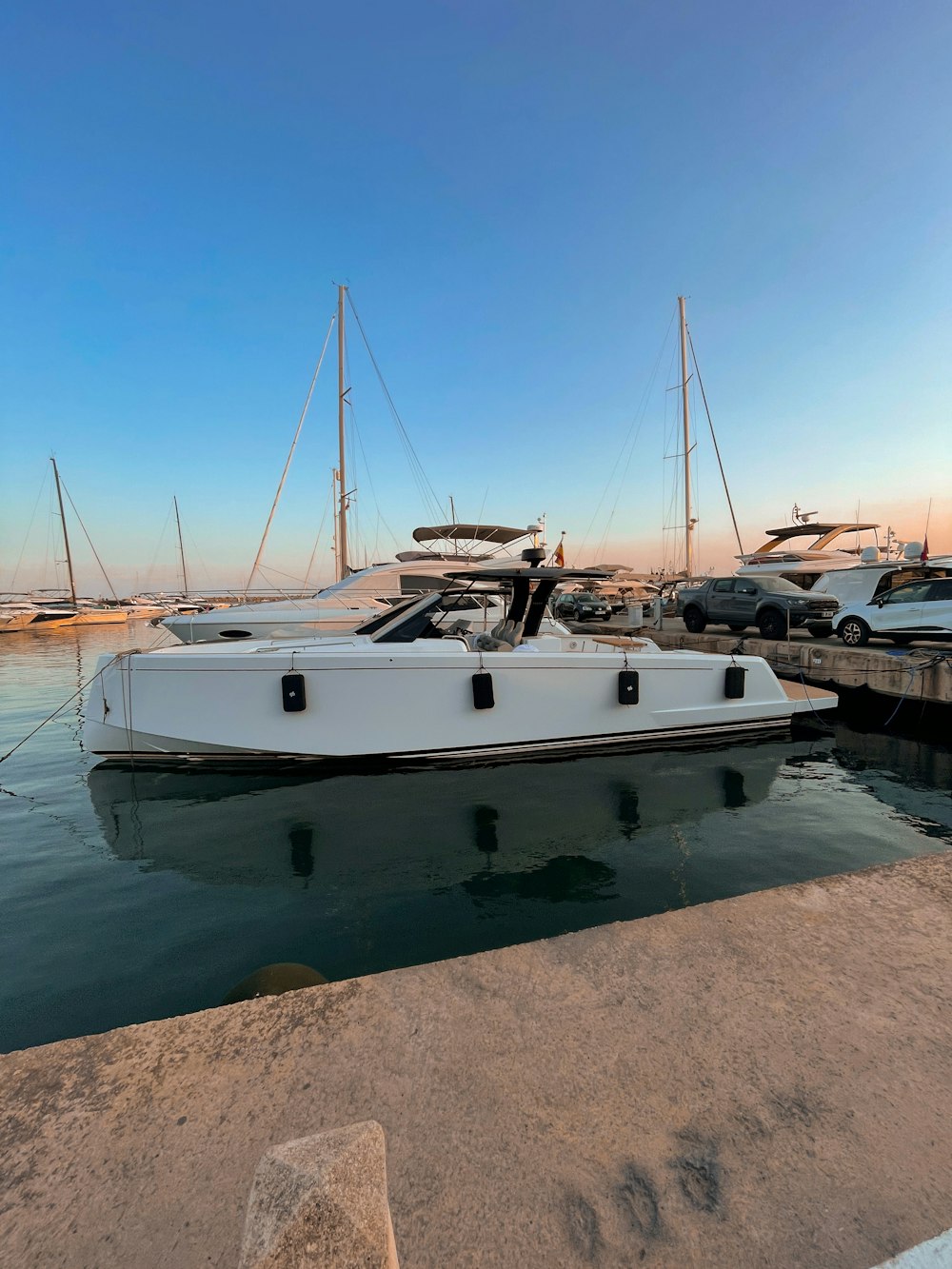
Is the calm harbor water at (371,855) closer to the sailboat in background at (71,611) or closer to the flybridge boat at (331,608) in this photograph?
the flybridge boat at (331,608)

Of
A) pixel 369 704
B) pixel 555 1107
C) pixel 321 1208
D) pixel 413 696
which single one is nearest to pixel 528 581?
pixel 413 696

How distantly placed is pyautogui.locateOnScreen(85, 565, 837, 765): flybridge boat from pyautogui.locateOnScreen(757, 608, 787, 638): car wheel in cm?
666

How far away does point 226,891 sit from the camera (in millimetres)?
4000

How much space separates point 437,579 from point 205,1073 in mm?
13348

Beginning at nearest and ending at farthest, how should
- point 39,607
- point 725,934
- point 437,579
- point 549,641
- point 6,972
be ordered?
point 725,934, point 6,972, point 549,641, point 437,579, point 39,607

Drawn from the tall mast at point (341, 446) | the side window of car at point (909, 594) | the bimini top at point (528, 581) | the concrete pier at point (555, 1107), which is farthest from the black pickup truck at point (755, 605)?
the concrete pier at point (555, 1107)

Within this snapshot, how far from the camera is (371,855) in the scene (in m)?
4.50

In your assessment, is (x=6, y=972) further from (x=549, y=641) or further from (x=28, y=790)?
(x=549, y=641)

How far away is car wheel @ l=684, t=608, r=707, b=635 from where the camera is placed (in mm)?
15098

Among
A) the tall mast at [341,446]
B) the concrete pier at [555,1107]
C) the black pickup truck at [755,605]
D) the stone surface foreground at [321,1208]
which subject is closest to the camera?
the stone surface foreground at [321,1208]

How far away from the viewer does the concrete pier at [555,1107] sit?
49.9 inches

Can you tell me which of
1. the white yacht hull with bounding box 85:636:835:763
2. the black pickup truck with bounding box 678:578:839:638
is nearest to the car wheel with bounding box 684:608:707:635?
the black pickup truck with bounding box 678:578:839:638

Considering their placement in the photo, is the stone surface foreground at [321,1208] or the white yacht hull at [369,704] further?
the white yacht hull at [369,704]

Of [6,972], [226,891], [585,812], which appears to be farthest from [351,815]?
[6,972]
